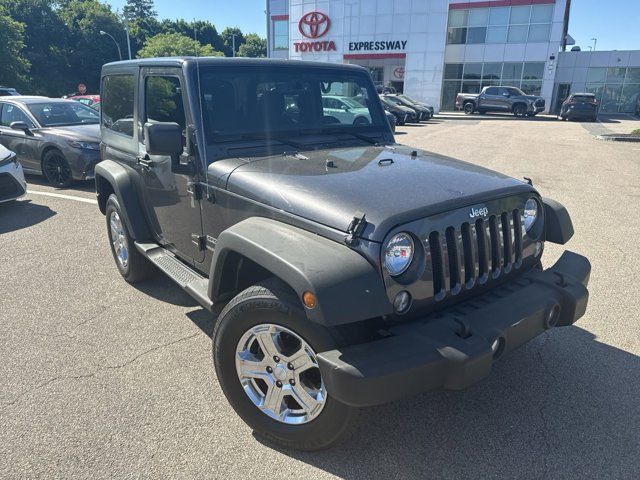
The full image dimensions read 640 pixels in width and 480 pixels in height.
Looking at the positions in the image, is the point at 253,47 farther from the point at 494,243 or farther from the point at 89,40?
the point at 494,243

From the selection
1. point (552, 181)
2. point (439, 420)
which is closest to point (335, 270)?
point (439, 420)

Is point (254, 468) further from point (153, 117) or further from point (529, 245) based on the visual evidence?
point (153, 117)

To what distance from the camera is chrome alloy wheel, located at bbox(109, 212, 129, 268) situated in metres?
4.54

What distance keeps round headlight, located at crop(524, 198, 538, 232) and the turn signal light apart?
1625mm

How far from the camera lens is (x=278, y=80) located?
351 centimetres

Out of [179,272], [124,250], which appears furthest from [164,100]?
[124,250]

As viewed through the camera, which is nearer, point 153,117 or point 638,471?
point 638,471

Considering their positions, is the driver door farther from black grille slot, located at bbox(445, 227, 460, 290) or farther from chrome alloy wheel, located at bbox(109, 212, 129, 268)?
black grille slot, located at bbox(445, 227, 460, 290)

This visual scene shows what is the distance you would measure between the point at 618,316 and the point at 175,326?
3.66 m

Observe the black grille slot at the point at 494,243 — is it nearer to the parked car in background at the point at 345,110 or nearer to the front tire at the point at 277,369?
the front tire at the point at 277,369

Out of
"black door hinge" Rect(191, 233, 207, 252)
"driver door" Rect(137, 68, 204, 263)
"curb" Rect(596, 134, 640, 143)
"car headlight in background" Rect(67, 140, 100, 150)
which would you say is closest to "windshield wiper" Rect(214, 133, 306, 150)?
"driver door" Rect(137, 68, 204, 263)

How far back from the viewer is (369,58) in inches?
1580

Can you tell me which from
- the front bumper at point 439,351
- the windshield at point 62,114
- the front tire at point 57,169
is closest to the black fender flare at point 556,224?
the front bumper at point 439,351

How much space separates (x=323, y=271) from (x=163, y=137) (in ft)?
5.02
